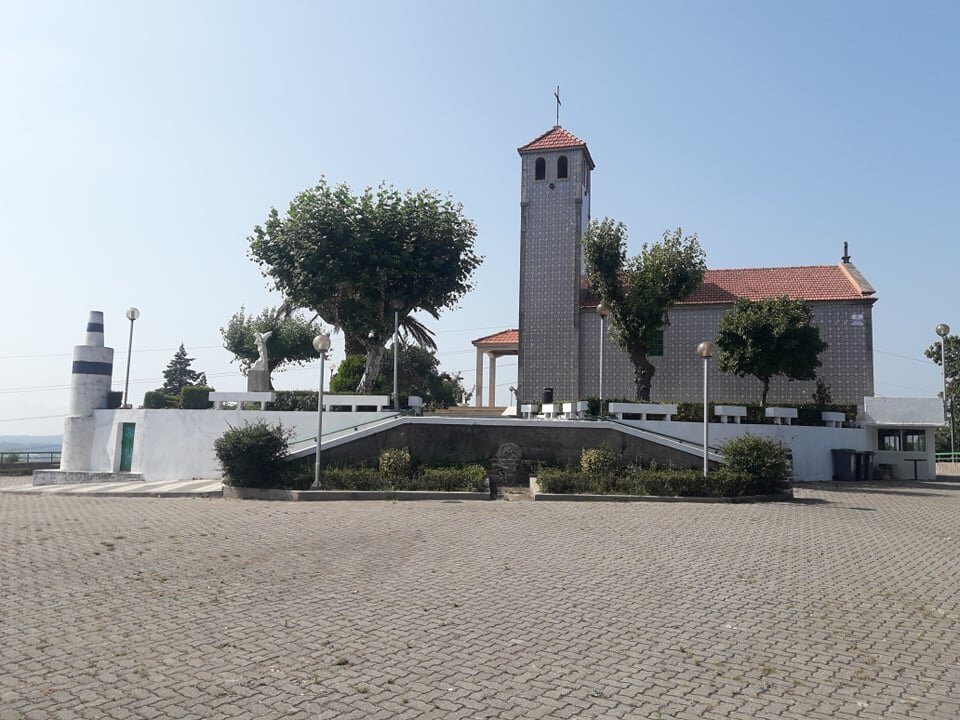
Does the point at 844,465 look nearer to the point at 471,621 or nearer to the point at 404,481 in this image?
the point at 404,481

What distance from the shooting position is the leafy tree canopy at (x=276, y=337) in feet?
145

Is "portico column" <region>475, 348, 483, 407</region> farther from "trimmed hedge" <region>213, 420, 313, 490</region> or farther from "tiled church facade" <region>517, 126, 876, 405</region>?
"trimmed hedge" <region>213, 420, 313, 490</region>

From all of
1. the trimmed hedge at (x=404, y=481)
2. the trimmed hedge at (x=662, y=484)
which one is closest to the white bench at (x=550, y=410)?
the trimmed hedge at (x=662, y=484)

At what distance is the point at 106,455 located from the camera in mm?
26641

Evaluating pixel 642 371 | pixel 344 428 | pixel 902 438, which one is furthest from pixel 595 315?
pixel 344 428

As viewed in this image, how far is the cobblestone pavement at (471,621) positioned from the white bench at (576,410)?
9.87 metres

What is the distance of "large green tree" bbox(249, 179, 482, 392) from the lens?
27312 millimetres

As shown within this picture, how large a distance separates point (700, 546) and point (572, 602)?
423cm

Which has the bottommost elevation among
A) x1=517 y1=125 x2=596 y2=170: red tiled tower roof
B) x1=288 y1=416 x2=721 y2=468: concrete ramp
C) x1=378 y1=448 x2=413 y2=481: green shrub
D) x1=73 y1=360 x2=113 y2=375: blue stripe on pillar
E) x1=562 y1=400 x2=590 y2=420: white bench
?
x1=378 y1=448 x2=413 y2=481: green shrub

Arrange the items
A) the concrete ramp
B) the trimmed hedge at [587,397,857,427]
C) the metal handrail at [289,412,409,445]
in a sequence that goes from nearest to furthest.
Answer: the metal handrail at [289,412,409,445] < the concrete ramp < the trimmed hedge at [587,397,857,427]

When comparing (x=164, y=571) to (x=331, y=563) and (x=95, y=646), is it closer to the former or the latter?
(x=331, y=563)

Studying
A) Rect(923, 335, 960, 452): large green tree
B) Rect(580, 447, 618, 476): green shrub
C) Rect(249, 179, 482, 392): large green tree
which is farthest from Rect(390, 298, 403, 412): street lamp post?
Rect(923, 335, 960, 452): large green tree

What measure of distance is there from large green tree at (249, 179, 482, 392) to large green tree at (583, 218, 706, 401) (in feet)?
16.6

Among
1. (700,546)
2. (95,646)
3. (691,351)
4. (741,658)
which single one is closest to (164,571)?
(95,646)
